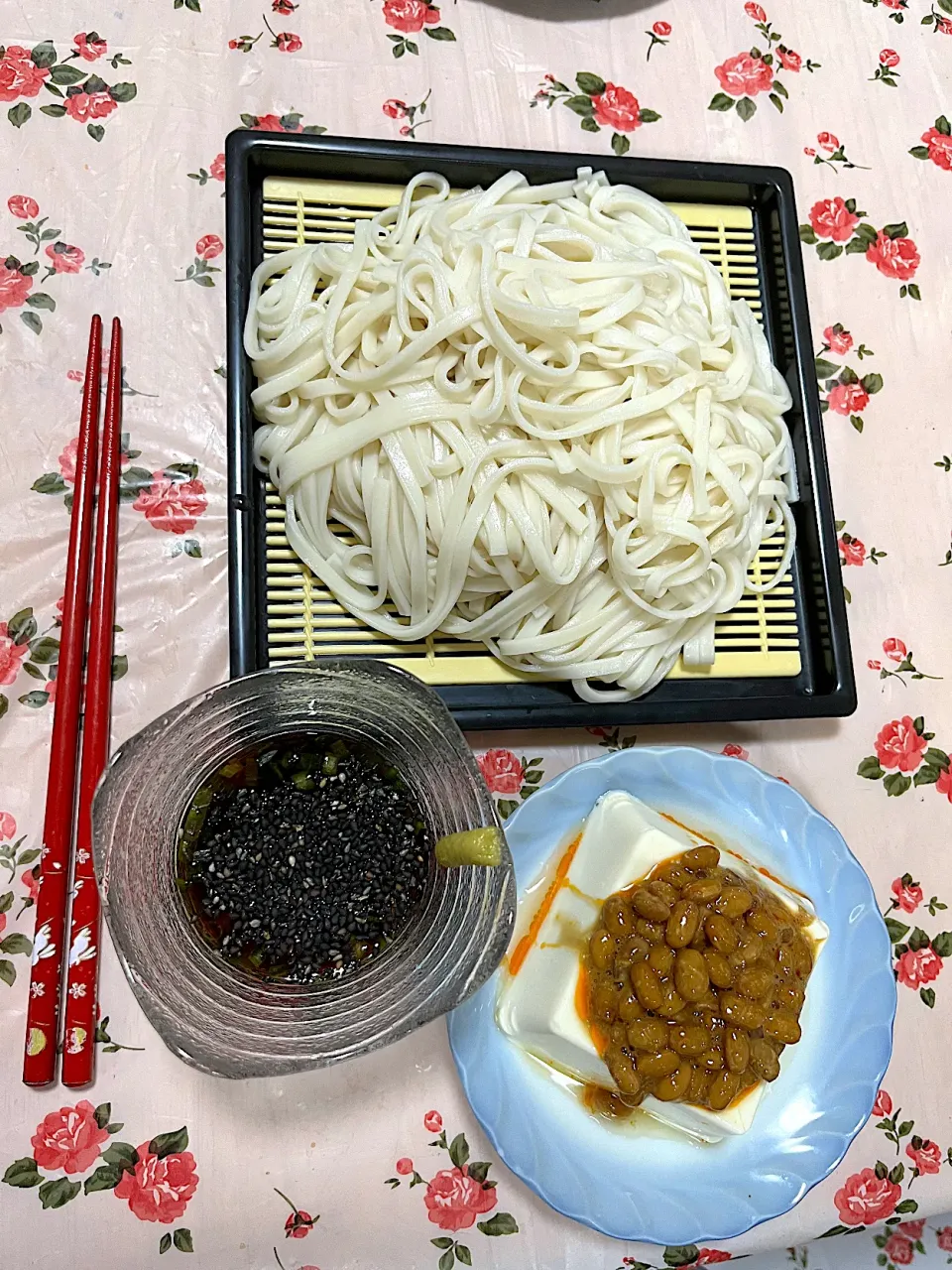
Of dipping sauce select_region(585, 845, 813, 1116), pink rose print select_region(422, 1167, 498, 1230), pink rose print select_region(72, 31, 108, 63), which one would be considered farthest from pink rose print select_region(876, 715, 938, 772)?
pink rose print select_region(72, 31, 108, 63)

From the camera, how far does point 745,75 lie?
5.01 feet

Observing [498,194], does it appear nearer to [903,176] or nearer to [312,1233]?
[903,176]

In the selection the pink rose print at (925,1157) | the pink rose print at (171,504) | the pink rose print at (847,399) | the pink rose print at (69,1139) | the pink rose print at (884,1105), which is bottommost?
the pink rose print at (925,1157)

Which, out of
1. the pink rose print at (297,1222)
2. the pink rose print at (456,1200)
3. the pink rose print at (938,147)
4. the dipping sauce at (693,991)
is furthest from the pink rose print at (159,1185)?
the pink rose print at (938,147)

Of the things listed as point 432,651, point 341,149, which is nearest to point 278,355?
point 341,149

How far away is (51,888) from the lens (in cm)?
110

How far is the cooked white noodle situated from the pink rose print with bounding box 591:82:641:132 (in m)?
0.36

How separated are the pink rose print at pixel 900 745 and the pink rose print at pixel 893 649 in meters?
0.09

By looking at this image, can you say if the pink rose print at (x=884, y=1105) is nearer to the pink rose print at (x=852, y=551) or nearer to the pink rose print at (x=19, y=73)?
the pink rose print at (x=852, y=551)

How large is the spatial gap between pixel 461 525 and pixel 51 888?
2.20 feet

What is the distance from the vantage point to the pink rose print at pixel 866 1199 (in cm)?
125

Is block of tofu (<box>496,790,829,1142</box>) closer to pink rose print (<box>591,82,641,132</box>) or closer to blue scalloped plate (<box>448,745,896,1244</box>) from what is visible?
blue scalloped plate (<box>448,745,896,1244</box>)

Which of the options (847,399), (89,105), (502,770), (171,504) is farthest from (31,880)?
(847,399)

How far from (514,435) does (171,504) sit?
1.63 ft
